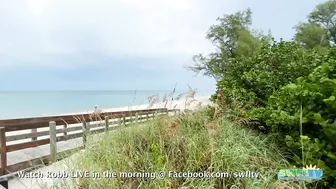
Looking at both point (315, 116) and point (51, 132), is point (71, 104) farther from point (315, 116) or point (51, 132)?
point (315, 116)

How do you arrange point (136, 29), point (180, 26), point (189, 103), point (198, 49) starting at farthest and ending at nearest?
point (198, 49)
point (136, 29)
point (180, 26)
point (189, 103)

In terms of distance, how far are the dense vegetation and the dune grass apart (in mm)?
344

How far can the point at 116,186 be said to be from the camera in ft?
6.47

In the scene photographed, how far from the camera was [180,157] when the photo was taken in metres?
2.33

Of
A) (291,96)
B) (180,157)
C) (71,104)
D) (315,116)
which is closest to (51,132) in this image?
(180,157)

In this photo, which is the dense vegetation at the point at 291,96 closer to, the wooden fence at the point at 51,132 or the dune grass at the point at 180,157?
the dune grass at the point at 180,157

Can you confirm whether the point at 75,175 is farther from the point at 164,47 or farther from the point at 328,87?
the point at 164,47

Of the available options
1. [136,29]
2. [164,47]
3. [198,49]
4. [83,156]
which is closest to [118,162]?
[83,156]

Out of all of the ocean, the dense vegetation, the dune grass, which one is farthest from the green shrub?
the ocean

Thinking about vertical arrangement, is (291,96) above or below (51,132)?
above

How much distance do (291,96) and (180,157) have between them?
1.33 meters

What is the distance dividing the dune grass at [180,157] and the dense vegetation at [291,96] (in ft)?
1.13

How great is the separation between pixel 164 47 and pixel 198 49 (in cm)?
1400

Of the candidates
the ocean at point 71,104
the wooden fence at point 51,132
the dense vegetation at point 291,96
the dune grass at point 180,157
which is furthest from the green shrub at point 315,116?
the wooden fence at point 51,132
